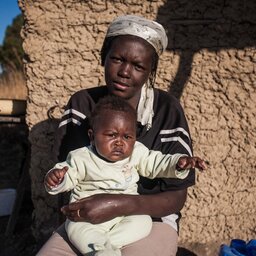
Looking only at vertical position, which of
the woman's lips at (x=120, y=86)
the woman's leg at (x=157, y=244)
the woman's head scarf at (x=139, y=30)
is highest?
the woman's head scarf at (x=139, y=30)

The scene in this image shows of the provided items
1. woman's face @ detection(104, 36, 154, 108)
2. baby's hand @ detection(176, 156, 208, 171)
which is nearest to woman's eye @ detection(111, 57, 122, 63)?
woman's face @ detection(104, 36, 154, 108)

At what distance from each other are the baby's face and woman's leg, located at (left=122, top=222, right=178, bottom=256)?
364 mm

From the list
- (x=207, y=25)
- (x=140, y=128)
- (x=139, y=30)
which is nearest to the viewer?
(x=139, y=30)

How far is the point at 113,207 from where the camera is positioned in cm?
157

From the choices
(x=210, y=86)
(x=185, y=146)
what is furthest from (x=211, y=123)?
(x=185, y=146)

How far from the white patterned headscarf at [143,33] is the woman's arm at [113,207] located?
38 centimetres

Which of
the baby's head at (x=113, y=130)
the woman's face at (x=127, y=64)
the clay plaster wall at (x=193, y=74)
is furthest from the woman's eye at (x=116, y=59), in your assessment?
the clay plaster wall at (x=193, y=74)

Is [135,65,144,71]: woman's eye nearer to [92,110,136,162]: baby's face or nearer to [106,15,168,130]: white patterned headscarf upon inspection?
[106,15,168,130]: white patterned headscarf

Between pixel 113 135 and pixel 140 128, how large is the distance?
0.30 m

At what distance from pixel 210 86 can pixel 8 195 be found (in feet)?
6.49

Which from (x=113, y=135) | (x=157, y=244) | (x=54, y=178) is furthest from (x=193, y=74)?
(x=54, y=178)

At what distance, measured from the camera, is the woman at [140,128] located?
160 centimetres

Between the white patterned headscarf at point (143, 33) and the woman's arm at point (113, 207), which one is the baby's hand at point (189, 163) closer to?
the woman's arm at point (113, 207)

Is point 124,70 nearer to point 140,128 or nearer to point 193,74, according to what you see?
point 140,128
